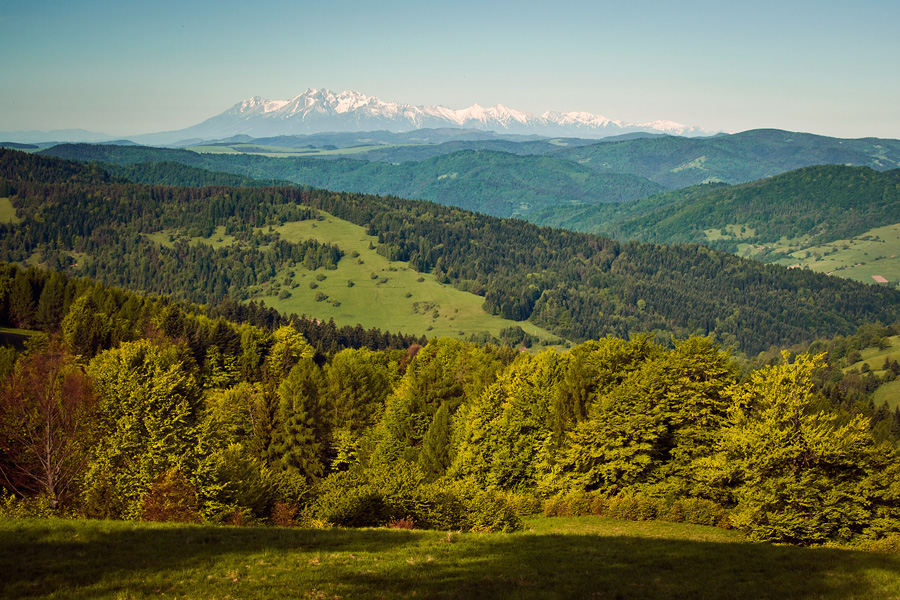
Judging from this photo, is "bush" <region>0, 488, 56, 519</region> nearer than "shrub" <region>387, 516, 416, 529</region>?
Yes

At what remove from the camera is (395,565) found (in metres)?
28.7

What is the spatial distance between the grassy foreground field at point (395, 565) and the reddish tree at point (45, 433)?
51.8 feet

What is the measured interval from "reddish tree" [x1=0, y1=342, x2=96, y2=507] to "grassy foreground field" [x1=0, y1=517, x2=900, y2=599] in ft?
51.8

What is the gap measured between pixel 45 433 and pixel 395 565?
108ft

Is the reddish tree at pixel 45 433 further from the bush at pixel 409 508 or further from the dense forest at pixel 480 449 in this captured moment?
the bush at pixel 409 508

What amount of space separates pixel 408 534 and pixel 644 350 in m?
35.5

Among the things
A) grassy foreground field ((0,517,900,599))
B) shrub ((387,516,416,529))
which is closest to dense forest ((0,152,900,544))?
shrub ((387,516,416,529))

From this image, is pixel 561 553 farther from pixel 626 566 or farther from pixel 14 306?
pixel 14 306

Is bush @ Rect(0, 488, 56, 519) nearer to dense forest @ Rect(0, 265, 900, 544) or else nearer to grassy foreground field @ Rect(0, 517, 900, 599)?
dense forest @ Rect(0, 265, 900, 544)

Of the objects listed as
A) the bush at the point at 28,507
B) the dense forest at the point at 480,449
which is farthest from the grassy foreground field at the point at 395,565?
the dense forest at the point at 480,449

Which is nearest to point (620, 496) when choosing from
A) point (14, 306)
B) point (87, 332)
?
point (87, 332)

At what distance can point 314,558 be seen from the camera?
29.3 meters

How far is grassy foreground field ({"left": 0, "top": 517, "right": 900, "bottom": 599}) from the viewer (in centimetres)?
2500

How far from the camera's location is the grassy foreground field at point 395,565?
25.0m
